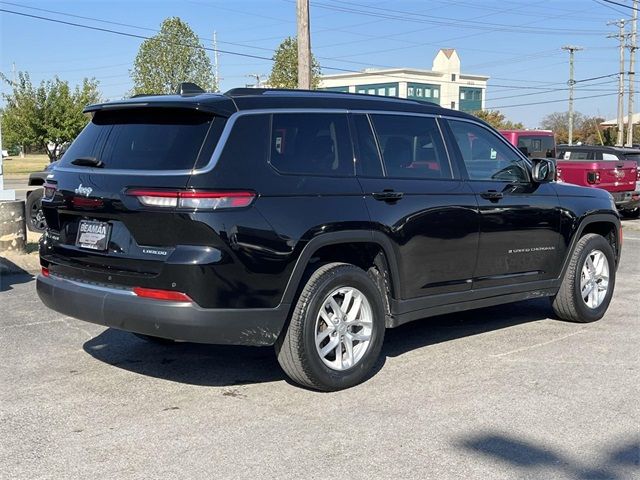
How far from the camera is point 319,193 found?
15.5 feet

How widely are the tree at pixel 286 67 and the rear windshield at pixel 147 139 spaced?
28.6m

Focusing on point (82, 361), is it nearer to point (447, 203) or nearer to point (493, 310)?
point (447, 203)

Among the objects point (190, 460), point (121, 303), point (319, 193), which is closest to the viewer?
point (190, 460)

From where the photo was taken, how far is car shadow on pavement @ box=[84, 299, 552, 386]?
5.25 m

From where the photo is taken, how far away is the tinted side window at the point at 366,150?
16.8ft

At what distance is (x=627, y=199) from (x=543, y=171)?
1184cm

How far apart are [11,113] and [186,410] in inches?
1661

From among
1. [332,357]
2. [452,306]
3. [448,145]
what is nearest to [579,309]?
[452,306]

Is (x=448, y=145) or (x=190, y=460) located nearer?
(x=190, y=460)

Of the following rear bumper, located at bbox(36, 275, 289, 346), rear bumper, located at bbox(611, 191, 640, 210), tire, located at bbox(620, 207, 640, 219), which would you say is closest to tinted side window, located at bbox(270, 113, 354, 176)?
rear bumper, located at bbox(36, 275, 289, 346)

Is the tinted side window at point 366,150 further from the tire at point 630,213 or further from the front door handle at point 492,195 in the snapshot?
the tire at point 630,213

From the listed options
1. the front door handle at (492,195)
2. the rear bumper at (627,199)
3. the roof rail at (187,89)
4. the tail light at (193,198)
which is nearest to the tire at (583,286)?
the front door handle at (492,195)

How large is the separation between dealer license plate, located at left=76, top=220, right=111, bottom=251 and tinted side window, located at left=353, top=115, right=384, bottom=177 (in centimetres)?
173

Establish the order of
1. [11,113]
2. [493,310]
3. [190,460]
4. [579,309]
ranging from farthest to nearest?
[11,113] < [493,310] < [579,309] < [190,460]
